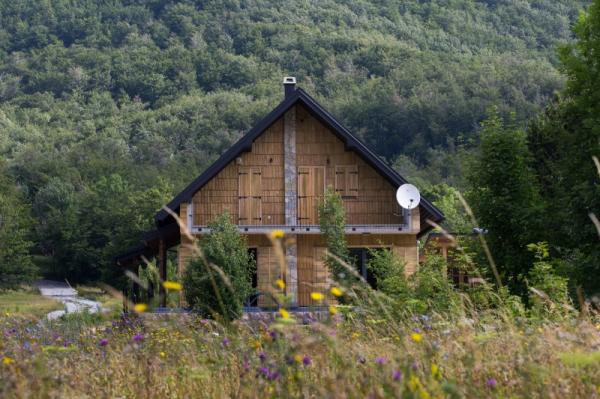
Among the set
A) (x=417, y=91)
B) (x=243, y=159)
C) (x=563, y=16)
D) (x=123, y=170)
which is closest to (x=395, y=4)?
(x=563, y=16)

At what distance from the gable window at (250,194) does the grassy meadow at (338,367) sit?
22.1 metres

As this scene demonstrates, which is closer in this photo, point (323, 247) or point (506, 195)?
point (506, 195)

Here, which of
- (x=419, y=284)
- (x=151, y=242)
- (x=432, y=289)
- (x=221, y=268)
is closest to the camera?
(x=432, y=289)

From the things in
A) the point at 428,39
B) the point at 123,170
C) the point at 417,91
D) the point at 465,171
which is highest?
the point at 428,39

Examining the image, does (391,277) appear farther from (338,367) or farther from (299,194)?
(338,367)

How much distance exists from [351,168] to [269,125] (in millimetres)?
2586

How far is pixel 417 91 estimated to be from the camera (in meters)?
127

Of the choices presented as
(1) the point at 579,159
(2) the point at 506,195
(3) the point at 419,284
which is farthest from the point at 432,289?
(1) the point at 579,159

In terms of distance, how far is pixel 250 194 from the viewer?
2939 cm

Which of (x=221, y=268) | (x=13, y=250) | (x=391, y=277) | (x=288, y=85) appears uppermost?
(x=288, y=85)

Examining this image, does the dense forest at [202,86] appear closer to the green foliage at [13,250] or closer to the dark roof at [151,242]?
the green foliage at [13,250]

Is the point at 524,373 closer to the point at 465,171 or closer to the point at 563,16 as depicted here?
the point at 465,171

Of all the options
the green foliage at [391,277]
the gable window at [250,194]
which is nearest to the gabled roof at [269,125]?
the gable window at [250,194]

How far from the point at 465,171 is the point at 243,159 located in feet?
26.5
